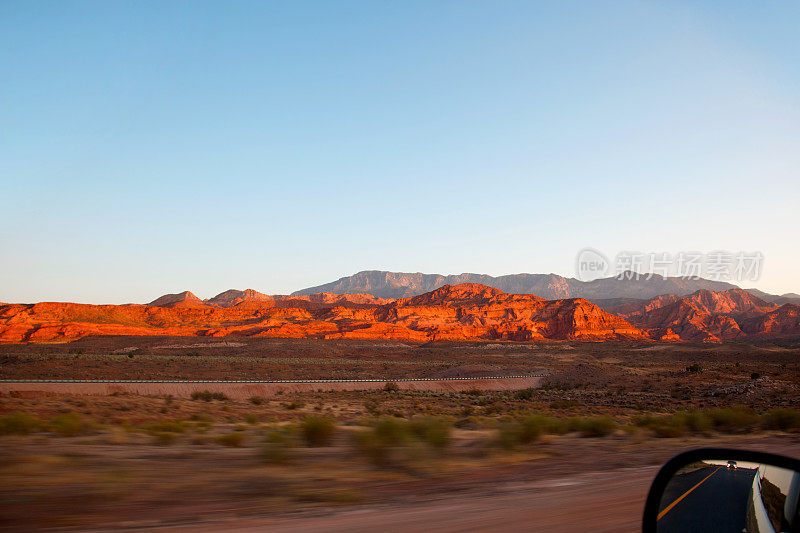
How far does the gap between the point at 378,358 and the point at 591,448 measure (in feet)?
242

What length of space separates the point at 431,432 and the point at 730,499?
868 cm

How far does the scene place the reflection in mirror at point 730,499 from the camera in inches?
79.9

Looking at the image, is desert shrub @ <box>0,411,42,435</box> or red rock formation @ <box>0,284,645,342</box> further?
red rock formation @ <box>0,284,645,342</box>

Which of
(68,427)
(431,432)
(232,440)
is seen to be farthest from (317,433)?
(68,427)

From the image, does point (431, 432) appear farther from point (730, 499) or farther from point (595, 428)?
point (730, 499)

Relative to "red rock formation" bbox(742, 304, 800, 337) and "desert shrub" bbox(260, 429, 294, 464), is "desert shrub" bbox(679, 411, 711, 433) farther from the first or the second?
"red rock formation" bbox(742, 304, 800, 337)

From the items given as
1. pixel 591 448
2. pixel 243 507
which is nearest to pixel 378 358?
pixel 591 448

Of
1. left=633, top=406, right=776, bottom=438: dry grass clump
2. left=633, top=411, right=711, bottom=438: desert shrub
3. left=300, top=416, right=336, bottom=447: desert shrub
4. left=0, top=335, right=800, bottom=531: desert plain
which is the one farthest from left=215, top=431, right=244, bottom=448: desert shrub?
left=633, top=406, right=776, bottom=438: dry grass clump

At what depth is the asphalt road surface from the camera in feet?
6.98

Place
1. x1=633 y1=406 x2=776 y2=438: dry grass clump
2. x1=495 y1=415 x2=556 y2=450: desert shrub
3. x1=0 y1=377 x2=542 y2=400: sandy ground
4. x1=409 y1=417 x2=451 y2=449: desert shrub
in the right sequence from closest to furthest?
x1=409 y1=417 x2=451 y2=449: desert shrub → x1=495 y1=415 x2=556 y2=450: desert shrub → x1=633 y1=406 x2=776 y2=438: dry grass clump → x1=0 y1=377 x2=542 y2=400: sandy ground

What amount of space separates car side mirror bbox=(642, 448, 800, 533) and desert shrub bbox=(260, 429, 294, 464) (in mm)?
7126

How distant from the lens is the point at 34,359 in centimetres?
6150

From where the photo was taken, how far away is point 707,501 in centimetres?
235

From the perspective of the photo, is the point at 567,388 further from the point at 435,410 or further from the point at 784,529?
the point at 784,529
